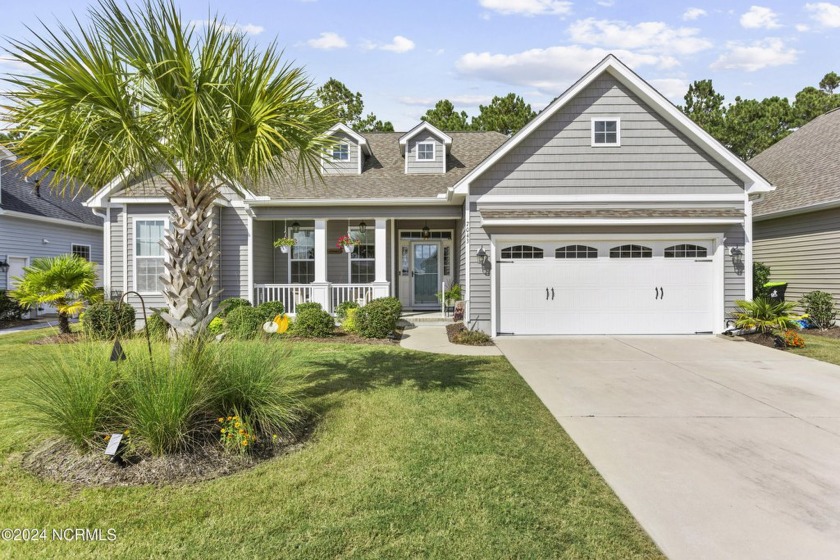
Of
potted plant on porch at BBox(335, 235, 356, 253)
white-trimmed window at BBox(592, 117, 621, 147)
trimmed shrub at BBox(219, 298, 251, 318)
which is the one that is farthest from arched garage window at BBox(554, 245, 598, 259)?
trimmed shrub at BBox(219, 298, 251, 318)

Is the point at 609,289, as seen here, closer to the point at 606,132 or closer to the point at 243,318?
the point at 606,132

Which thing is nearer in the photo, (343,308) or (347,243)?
(343,308)

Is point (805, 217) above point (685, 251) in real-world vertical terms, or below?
above

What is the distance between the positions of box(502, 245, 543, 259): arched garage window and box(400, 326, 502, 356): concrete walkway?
2.49 m

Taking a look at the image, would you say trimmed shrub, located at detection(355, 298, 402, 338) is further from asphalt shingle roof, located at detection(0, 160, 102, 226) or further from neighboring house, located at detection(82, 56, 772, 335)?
asphalt shingle roof, located at detection(0, 160, 102, 226)

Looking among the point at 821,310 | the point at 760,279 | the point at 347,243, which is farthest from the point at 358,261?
the point at 821,310

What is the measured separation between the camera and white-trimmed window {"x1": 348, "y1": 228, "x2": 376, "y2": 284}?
1371 cm

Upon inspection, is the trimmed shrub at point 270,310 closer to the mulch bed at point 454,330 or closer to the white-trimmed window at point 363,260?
the white-trimmed window at point 363,260

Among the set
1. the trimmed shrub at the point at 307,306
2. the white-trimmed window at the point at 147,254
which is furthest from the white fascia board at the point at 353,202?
the trimmed shrub at the point at 307,306

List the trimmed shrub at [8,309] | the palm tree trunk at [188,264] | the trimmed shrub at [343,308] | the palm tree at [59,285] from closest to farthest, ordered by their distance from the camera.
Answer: the palm tree trunk at [188,264] → the palm tree at [59,285] → the trimmed shrub at [343,308] → the trimmed shrub at [8,309]

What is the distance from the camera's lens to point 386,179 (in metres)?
13.2

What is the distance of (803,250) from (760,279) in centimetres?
136

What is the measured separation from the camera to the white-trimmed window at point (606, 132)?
10680 millimetres

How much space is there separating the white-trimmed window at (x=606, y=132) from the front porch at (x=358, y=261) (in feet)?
15.5
